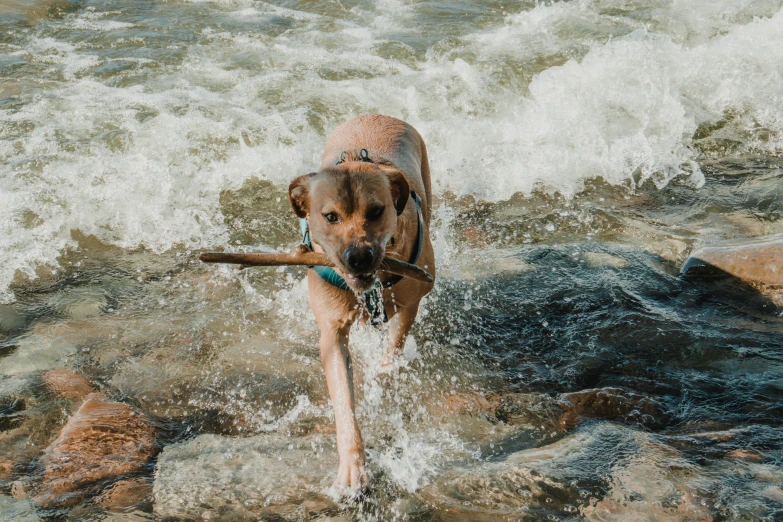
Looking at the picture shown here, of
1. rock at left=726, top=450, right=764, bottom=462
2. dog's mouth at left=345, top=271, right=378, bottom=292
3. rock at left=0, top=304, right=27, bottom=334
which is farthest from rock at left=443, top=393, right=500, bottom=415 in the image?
rock at left=0, top=304, right=27, bottom=334

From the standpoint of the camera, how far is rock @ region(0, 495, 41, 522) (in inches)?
147

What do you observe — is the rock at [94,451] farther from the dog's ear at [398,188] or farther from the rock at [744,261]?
the rock at [744,261]

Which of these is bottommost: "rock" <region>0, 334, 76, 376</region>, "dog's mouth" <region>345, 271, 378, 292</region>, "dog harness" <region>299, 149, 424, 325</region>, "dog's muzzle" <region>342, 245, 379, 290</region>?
"rock" <region>0, 334, 76, 376</region>

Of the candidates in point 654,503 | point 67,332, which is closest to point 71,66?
point 67,332

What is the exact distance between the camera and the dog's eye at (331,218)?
394cm

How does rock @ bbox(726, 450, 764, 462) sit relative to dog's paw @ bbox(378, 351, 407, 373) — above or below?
above

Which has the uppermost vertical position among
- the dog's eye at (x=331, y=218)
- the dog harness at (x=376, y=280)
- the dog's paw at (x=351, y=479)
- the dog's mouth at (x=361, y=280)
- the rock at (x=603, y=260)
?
the dog's eye at (x=331, y=218)

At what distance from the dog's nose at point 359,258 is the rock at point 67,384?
7.55 ft

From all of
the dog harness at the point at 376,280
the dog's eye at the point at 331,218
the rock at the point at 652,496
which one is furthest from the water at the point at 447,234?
the dog's eye at the point at 331,218

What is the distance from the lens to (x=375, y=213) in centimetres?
395

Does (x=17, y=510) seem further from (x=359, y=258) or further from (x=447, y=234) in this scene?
(x=447, y=234)

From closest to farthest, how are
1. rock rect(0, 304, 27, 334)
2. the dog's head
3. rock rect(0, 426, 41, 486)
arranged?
the dog's head → rock rect(0, 426, 41, 486) → rock rect(0, 304, 27, 334)

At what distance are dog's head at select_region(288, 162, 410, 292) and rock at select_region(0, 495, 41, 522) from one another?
2.03 m

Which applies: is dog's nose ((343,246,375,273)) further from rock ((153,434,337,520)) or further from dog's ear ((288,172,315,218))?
rock ((153,434,337,520))
